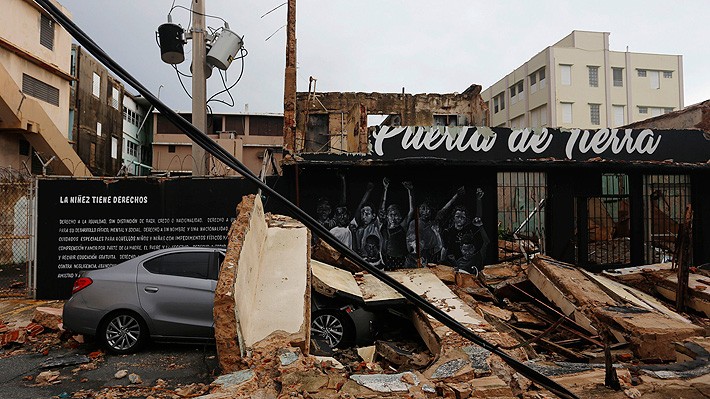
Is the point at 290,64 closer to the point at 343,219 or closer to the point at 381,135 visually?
the point at 381,135

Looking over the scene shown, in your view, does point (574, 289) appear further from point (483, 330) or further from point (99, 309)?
point (99, 309)

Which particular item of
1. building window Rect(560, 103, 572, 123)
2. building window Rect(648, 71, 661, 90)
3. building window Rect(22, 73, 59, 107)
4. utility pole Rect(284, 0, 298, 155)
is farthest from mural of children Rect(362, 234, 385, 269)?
building window Rect(648, 71, 661, 90)

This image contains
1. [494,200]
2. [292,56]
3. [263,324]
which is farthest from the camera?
[292,56]

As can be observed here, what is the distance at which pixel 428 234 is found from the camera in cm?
1118

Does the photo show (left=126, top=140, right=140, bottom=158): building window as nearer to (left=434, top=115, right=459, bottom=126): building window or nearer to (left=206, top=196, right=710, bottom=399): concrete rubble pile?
(left=434, top=115, right=459, bottom=126): building window

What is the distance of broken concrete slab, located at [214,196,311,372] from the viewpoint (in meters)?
4.44

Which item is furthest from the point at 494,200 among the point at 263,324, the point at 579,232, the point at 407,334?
the point at 263,324

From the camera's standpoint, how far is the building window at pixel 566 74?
4359 centimetres

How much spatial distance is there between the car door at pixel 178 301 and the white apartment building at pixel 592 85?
143ft

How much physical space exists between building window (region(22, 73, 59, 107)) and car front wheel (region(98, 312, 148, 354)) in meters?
19.8

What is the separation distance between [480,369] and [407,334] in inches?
103

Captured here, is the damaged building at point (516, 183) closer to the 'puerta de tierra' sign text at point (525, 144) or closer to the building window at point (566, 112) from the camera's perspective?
the 'puerta de tierra' sign text at point (525, 144)

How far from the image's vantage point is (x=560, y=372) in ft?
15.6

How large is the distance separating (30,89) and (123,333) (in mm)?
20402
